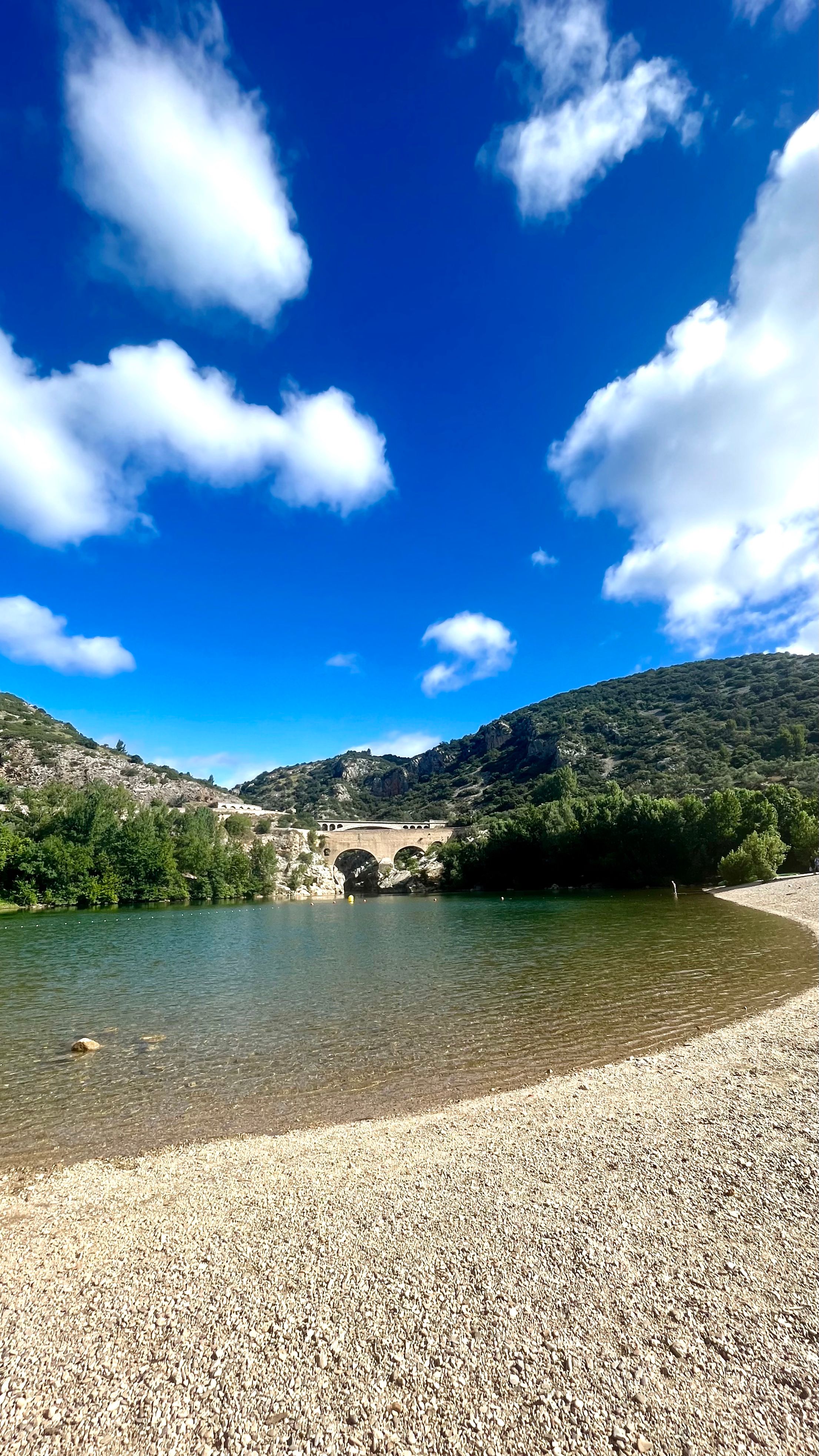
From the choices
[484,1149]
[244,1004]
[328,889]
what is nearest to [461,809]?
[328,889]

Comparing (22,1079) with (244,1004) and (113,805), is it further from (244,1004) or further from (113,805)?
(113,805)

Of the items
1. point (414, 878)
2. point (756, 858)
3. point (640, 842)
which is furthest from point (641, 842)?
point (414, 878)

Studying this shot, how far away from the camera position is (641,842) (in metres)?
67.2

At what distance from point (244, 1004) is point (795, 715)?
A: 10655 cm

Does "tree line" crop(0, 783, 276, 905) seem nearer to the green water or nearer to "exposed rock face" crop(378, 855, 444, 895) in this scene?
"exposed rock face" crop(378, 855, 444, 895)

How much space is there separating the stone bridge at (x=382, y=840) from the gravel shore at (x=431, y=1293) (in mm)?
101725

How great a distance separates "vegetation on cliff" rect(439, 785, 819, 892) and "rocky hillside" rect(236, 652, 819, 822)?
11.3m

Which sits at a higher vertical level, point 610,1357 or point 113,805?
point 113,805

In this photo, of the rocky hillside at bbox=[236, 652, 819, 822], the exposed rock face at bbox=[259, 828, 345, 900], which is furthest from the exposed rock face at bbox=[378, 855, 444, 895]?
the rocky hillside at bbox=[236, 652, 819, 822]

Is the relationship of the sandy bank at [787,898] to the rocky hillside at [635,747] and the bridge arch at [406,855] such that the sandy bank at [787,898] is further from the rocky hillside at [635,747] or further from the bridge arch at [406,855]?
the bridge arch at [406,855]

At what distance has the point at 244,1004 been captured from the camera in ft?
62.0

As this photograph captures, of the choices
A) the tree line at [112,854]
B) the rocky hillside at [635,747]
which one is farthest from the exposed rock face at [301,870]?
the rocky hillside at [635,747]

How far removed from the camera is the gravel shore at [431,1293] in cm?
405

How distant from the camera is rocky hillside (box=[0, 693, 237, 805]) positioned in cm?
9744
